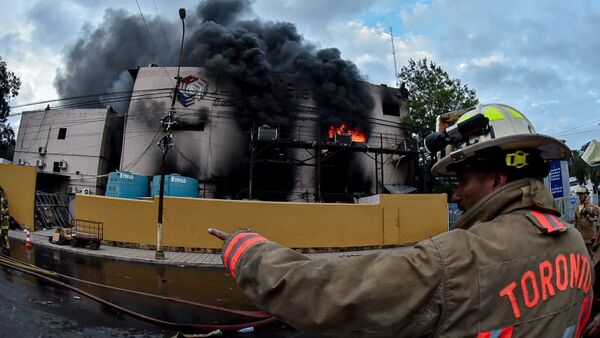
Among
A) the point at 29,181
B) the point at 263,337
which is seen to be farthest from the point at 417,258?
the point at 29,181

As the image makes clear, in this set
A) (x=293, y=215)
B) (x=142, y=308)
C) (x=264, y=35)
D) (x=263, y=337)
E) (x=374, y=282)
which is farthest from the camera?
(x=264, y=35)

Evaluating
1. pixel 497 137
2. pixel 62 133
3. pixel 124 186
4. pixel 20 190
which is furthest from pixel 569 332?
pixel 62 133

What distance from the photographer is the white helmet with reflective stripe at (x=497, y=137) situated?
138 centimetres

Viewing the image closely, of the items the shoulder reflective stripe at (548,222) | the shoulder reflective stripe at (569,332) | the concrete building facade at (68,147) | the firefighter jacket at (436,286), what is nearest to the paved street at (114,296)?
the firefighter jacket at (436,286)

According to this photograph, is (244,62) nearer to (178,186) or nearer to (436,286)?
(178,186)

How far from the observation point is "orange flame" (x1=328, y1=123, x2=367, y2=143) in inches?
1212

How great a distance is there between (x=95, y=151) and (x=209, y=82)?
10.4m

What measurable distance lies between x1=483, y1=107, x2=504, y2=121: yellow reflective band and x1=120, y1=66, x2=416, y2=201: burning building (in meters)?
25.1

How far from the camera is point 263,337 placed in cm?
482

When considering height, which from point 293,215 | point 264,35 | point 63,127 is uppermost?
point 264,35

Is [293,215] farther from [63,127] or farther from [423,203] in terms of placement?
[63,127]

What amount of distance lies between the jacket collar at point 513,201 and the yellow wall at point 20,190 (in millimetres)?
23759

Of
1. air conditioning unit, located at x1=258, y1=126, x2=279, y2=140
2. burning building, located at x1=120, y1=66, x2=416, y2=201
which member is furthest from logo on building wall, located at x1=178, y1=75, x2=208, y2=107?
air conditioning unit, located at x1=258, y1=126, x2=279, y2=140

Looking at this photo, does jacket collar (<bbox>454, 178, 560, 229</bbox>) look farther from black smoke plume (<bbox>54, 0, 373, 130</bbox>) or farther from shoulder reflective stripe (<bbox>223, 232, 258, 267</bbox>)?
black smoke plume (<bbox>54, 0, 373, 130</bbox>)
